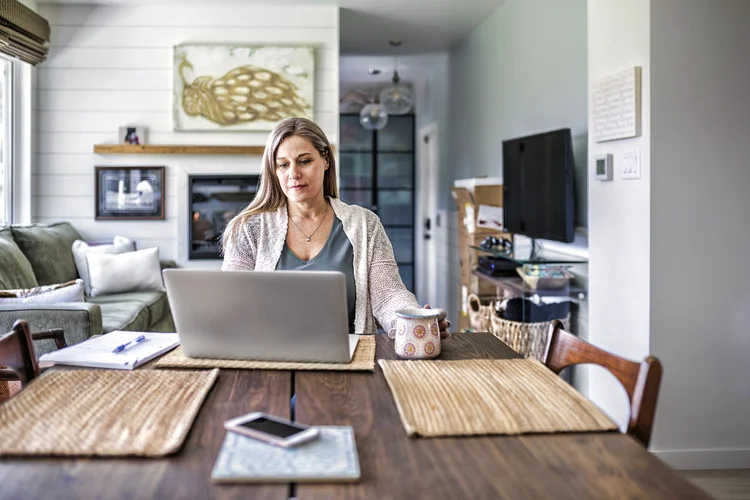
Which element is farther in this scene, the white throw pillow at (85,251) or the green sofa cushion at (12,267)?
the white throw pillow at (85,251)

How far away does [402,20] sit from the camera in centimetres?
554

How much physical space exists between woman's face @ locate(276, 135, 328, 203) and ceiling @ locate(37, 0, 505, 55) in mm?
3177

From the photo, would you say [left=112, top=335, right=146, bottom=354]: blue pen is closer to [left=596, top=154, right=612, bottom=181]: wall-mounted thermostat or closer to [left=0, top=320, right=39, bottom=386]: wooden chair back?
[left=0, top=320, right=39, bottom=386]: wooden chair back

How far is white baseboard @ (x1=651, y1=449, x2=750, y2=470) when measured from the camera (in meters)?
2.80

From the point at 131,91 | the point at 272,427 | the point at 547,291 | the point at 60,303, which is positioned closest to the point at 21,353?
the point at 272,427

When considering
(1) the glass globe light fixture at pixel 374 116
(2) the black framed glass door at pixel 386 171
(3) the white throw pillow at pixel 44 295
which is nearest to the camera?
(3) the white throw pillow at pixel 44 295

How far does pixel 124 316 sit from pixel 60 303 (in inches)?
27.9

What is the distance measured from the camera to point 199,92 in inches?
200

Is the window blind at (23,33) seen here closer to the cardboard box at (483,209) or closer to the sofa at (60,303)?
the sofa at (60,303)

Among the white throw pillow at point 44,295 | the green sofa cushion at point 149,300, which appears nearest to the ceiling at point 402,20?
the green sofa cushion at point 149,300

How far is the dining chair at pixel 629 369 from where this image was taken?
1190mm

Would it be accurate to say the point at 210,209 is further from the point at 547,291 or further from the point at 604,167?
the point at 604,167

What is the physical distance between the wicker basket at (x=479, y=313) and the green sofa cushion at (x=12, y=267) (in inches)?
101

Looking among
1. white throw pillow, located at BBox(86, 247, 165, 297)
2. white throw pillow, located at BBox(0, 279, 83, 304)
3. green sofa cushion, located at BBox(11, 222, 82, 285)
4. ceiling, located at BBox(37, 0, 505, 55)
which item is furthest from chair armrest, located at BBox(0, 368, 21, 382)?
ceiling, located at BBox(37, 0, 505, 55)
